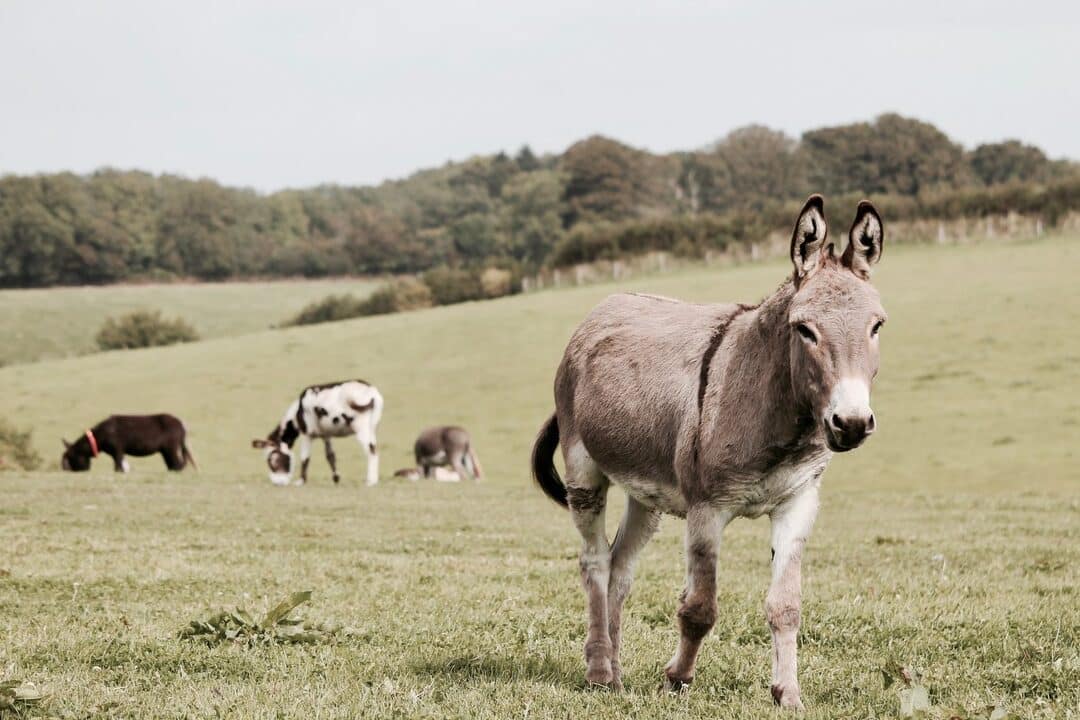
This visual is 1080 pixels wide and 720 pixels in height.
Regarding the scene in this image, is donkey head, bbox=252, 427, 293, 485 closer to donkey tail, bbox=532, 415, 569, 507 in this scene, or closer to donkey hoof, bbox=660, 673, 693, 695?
donkey tail, bbox=532, 415, 569, 507

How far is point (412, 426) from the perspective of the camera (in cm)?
4316

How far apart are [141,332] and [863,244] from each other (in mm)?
74931

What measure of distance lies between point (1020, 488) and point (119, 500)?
20584 millimetres

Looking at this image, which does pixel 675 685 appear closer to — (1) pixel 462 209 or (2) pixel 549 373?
(2) pixel 549 373

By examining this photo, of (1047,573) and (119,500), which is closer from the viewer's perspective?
(1047,573)

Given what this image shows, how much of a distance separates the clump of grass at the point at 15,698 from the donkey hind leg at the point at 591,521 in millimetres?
3134

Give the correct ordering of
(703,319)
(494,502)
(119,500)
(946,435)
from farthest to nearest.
→ 1. (946,435)
2. (494,502)
3. (119,500)
4. (703,319)

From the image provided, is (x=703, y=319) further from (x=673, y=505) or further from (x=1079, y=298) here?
(x=1079, y=298)

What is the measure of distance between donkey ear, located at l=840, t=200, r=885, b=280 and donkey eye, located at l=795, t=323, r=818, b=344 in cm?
55

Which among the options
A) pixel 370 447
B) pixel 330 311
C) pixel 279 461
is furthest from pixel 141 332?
pixel 370 447

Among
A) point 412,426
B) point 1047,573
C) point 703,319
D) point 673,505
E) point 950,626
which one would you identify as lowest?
point 412,426

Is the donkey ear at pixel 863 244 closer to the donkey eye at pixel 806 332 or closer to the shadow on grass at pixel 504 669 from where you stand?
the donkey eye at pixel 806 332

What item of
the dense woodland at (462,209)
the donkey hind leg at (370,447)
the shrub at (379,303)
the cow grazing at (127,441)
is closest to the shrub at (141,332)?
the shrub at (379,303)

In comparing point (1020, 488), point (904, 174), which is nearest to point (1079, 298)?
point (1020, 488)
